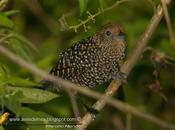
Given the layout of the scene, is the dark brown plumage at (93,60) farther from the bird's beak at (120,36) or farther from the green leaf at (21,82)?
the green leaf at (21,82)

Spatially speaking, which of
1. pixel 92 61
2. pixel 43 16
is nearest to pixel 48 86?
pixel 92 61

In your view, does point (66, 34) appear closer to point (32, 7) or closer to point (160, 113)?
point (32, 7)

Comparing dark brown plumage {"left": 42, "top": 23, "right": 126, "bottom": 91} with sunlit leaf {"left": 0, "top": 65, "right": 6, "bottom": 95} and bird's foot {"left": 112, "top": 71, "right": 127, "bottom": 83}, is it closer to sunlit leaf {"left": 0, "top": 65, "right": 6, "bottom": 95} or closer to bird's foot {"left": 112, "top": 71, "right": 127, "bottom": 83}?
bird's foot {"left": 112, "top": 71, "right": 127, "bottom": 83}

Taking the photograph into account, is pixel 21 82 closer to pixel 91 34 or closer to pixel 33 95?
pixel 33 95

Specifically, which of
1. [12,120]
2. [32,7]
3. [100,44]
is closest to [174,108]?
[32,7]

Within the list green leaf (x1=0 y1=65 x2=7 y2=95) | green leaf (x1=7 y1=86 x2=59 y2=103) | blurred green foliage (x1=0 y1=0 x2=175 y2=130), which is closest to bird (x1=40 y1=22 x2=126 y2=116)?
blurred green foliage (x1=0 y1=0 x2=175 y2=130)

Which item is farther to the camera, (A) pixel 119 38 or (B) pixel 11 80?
(A) pixel 119 38

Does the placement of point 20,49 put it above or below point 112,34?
above

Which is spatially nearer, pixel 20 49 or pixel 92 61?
pixel 20 49
